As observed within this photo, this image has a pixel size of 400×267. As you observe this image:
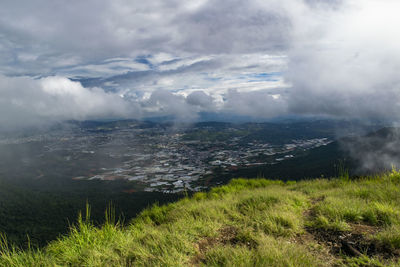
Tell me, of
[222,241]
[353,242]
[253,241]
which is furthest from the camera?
[222,241]

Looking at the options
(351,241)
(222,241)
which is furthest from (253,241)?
(351,241)

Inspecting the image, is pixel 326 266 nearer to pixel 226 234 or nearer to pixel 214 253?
pixel 214 253

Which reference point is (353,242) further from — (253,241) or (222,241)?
(222,241)

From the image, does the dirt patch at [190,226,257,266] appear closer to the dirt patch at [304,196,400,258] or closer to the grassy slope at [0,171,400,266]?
the grassy slope at [0,171,400,266]

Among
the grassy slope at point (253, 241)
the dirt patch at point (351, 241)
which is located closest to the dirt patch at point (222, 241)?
the grassy slope at point (253, 241)

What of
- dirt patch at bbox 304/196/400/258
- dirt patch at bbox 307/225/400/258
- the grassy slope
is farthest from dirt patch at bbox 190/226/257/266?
dirt patch at bbox 307/225/400/258

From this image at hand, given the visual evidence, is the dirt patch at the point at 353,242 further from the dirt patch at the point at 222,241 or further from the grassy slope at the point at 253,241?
the dirt patch at the point at 222,241

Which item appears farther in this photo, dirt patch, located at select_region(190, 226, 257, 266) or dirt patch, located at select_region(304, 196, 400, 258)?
dirt patch, located at select_region(190, 226, 257, 266)

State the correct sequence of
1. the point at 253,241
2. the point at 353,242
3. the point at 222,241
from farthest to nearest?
the point at 222,241 → the point at 253,241 → the point at 353,242
